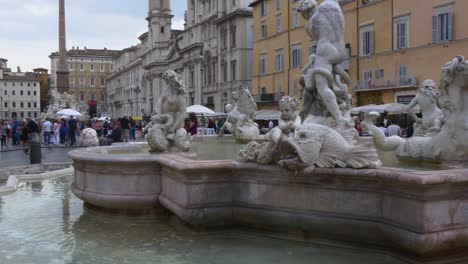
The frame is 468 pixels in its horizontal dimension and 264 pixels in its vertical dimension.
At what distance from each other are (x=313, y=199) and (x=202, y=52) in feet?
180

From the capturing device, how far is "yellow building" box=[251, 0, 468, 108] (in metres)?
25.0

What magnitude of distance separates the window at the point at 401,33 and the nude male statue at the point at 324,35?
22.8 m

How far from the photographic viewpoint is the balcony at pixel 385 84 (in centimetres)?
2660

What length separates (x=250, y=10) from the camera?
1898 inches

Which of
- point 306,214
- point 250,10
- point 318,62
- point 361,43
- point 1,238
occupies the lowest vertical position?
point 1,238

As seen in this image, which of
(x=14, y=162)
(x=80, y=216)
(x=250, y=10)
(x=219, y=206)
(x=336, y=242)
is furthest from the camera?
(x=250, y=10)

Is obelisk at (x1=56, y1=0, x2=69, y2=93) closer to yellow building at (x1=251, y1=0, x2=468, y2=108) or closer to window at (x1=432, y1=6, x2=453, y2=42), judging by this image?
yellow building at (x1=251, y1=0, x2=468, y2=108)

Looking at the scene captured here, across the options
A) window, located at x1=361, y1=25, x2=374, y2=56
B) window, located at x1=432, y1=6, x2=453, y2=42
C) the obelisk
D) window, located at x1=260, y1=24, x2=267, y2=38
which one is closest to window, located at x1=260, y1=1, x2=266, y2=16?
window, located at x1=260, y1=24, x2=267, y2=38

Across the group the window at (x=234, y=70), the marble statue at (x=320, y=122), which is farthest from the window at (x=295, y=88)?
the marble statue at (x=320, y=122)

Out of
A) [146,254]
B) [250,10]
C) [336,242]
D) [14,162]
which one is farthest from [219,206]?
[250,10]

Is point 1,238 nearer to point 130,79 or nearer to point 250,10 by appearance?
point 250,10

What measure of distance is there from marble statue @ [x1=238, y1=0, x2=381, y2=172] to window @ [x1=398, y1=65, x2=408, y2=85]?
21503 millimetres

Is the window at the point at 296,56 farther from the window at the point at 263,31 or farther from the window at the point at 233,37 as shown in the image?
the window at the point at 233,37

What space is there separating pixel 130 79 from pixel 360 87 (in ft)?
262
